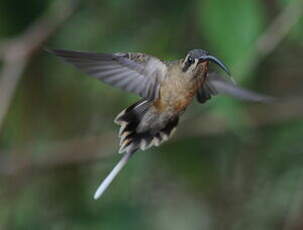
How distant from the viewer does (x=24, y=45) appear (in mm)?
2322

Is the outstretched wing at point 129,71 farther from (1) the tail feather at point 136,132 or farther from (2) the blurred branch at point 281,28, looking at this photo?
(2) the blurred branch at point 281,28

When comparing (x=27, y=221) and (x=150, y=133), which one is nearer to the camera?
(x=150, y=133)

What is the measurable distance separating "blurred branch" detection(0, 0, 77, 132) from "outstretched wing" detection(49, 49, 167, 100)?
2.92 ft

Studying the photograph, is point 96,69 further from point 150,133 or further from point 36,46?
point 36,46

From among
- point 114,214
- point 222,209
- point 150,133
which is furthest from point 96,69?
point 222,209

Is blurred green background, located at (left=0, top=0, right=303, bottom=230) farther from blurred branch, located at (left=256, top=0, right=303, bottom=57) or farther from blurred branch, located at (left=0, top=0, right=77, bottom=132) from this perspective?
blurred branch, located at (left=256, top=0, right=303, bottom=57)

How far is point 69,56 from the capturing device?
1193 mm

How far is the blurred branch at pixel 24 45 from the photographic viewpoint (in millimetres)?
2229

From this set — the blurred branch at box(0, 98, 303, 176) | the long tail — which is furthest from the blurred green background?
the long tail

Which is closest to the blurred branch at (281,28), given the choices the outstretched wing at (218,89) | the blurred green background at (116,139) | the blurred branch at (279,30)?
the blurred branch at (279,30)

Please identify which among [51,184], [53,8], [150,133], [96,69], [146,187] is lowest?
[146,187]

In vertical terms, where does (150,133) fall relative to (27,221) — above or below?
above

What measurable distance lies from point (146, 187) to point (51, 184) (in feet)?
1.22

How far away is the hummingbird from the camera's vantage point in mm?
1257
